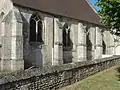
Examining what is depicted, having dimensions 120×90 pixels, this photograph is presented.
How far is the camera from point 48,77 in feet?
34.4

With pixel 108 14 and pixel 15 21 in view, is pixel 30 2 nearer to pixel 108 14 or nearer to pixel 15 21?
pixel 15 21

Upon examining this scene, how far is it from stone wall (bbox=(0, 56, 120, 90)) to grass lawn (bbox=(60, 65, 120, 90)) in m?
0.45

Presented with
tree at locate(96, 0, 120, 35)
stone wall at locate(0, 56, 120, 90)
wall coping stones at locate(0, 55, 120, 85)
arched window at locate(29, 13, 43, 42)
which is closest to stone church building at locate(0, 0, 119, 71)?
arched window at locate(29, 13, 43, 42)

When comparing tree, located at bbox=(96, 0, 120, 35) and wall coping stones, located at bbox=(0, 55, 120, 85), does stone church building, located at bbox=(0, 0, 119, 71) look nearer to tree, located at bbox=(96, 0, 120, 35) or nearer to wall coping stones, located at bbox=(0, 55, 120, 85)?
wall coping stones, located at bbox=(0, 55, 120, 85)

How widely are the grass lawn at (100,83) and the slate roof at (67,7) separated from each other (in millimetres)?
8931

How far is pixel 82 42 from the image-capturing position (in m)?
24.8

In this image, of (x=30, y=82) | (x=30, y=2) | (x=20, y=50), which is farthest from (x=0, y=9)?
(x=30, y=82)

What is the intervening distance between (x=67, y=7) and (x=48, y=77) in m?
15.0

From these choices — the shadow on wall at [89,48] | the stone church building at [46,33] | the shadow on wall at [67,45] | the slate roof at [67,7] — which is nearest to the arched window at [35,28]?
the stone church building at [46,33]

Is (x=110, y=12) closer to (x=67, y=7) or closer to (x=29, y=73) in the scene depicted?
(x=29, y=73)

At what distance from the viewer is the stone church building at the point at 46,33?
57.5 feet

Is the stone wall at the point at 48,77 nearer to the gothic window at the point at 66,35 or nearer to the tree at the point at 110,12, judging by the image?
the tree at the point at 110,12

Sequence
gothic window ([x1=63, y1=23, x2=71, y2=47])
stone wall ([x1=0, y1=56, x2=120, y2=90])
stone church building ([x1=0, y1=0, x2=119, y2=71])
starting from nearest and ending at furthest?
stone wall ([x1=0, y1=56, x2=120, y2=90]) < stone church building ([x1=0, y1=0, x2=119, y2=71]) < gothic window ([x1=63, y1=23, x2=71, y2=47])

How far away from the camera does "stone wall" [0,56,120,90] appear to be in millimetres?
8312
